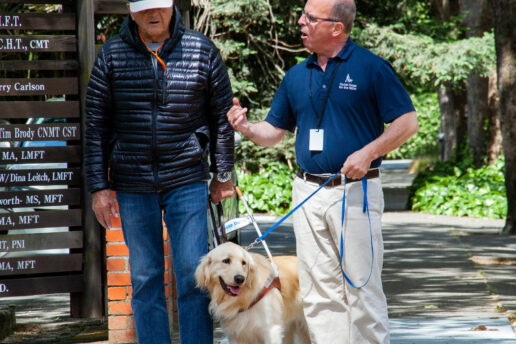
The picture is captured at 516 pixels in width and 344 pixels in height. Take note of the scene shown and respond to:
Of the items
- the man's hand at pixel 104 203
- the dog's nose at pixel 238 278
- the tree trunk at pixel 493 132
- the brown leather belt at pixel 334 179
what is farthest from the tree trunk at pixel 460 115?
the man's hand at pixel 104 203

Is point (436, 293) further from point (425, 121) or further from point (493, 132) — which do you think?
point (425, 121)

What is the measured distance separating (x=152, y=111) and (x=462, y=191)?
43.7 feet

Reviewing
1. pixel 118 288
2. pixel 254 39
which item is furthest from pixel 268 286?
pixel 254 39

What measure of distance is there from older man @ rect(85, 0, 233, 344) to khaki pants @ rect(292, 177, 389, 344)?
0.55 m

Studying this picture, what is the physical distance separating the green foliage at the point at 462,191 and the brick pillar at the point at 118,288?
37.5ft

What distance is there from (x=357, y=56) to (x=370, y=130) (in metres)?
0.41

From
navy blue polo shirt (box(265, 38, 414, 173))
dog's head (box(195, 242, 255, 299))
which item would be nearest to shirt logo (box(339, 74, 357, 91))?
navy blue polo shirt (box(265, 38, 414, 173))

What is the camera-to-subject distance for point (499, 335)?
5.87 metres

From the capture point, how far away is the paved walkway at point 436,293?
6156 mm

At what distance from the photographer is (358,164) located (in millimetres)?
4164

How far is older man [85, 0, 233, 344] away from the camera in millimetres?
4316

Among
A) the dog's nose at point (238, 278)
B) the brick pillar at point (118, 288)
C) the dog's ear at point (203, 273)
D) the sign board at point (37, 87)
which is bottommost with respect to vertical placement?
the brick pillar at point (118, 288)

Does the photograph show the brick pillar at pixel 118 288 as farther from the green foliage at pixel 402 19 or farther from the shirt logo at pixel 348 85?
the green foliage at pixel 402 19

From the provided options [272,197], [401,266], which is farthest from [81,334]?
[272,197]
